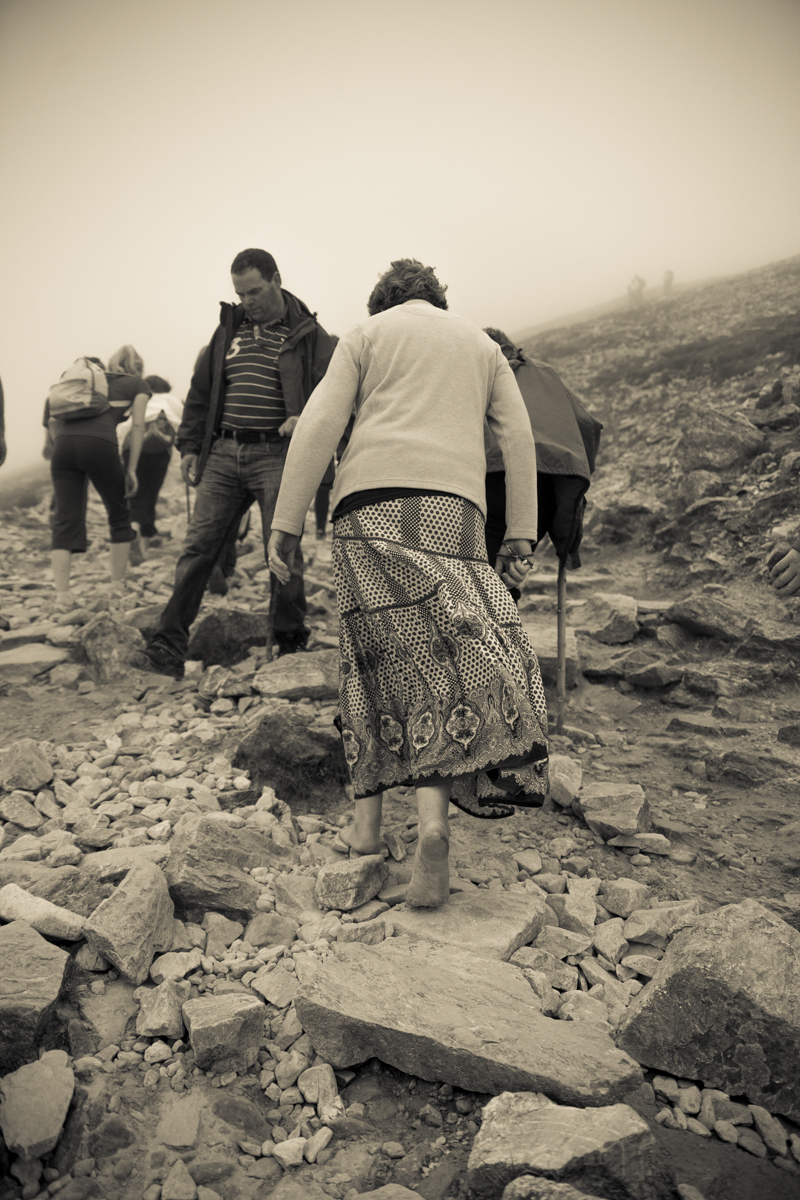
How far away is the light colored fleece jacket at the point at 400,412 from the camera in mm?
2533

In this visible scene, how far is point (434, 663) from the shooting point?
2.44 m

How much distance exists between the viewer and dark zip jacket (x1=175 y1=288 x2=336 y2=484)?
178 inches

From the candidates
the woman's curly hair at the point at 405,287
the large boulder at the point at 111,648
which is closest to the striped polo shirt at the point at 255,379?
the large boulder at the point at 111,648

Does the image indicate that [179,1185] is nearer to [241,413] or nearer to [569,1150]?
[569,1150]

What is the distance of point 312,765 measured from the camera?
3527mm

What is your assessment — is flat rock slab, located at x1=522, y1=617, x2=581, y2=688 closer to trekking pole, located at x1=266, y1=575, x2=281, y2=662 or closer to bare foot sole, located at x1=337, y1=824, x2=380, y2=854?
trekking pole, located at x1=266, y1=575, x2=281, y2=662

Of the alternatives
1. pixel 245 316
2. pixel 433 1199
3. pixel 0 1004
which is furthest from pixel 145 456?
pixel 433 1199

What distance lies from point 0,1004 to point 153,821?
124 cm

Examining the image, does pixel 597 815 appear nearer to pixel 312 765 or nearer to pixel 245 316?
pixel 312 765

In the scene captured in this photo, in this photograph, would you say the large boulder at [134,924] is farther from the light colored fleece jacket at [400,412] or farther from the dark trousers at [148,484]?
the dark trousers at [148,484]

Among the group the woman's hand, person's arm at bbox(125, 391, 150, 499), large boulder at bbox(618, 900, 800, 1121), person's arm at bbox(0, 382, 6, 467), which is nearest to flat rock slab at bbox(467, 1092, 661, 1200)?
large boulder at bbox(618, 900, 800, 1121)

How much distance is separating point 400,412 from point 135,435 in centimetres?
483

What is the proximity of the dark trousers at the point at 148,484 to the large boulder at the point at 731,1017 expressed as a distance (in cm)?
668

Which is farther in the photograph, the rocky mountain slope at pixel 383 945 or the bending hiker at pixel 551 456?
the bending hiker at pixel 551 456
